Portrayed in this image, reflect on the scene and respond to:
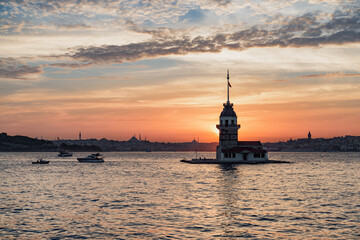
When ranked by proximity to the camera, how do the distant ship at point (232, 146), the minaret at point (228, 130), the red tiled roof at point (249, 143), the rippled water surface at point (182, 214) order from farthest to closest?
the red tiled roof at point (249, 143) → the minaret at point (228, 130) → the distant ship at point (232, 146) → the rippled water surface at point (182, 214)

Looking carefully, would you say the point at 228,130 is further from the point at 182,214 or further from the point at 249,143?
the point at 182,214

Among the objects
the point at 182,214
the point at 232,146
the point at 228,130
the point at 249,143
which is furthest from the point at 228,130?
the point at 182,214

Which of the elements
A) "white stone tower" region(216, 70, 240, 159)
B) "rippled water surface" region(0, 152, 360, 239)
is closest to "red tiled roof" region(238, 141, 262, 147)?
"white stone tower" region(216, 70, 240, 159)

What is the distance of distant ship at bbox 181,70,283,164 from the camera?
12812 centimetres

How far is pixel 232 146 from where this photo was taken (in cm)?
13050

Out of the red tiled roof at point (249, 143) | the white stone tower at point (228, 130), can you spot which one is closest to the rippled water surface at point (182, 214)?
the white stone tower at point (228, 130)

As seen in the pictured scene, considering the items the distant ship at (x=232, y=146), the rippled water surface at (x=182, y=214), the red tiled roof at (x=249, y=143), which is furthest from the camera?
the red tiled roof at (x=249, y=143)

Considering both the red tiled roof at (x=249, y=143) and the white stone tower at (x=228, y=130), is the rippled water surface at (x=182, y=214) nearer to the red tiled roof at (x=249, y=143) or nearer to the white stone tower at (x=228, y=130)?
the white stone tower at (x=228, y=130)

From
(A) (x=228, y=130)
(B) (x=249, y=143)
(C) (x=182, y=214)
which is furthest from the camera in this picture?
(B) (x=249, y=143)

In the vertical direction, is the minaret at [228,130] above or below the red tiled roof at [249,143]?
above

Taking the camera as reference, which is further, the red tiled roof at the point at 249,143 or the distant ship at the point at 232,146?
the red tiled roof at the point at 249,143

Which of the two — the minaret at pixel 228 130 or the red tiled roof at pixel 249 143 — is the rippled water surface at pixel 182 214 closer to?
the minaret at pixel 228 130

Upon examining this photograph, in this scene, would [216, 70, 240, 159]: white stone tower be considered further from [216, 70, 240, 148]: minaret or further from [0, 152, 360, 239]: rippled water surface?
[0, 152, 360, 239]: rippled water surface

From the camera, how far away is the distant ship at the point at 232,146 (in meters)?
128
